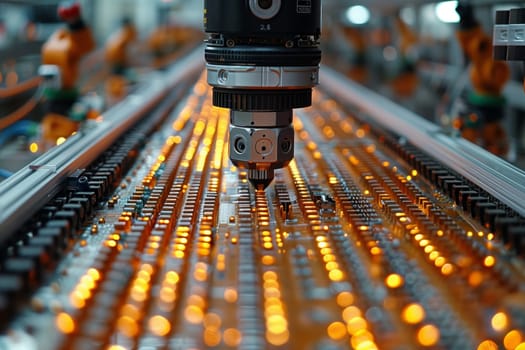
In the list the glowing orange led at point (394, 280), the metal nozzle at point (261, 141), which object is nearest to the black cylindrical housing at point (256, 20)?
the metal nozzle at point (261, 141)

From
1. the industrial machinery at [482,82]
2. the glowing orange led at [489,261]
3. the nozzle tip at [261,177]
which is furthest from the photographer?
the industrial machinery at [482,82]

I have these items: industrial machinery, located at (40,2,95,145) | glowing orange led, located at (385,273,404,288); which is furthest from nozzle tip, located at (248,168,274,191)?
industrial machinery, located at (40,2,95,145)

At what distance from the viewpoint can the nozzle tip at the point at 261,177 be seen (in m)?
1.45

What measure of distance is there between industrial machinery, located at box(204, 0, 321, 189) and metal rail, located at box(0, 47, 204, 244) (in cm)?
38

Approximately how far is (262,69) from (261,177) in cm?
25

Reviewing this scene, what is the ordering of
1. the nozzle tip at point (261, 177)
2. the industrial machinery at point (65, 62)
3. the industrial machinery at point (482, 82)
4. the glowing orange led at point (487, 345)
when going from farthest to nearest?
the industrial machinery at point (65, 62)
the industrial machinery at point (482, 82)
the nozzle tip at point (261, 177)
the glowing orange led at point (487, 345)

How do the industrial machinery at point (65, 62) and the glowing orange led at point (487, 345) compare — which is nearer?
the glowing orange led at point (487, 345)

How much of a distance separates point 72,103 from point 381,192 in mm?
2438

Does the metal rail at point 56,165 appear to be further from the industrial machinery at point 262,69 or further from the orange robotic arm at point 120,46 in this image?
the orange robotic arm at point 120,46

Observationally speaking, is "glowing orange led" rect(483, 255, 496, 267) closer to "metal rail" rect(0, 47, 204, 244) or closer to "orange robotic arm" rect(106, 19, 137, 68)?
"metal rail" rect(0, 47, 204, 244)

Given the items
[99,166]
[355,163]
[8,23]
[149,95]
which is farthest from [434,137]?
[8,23]

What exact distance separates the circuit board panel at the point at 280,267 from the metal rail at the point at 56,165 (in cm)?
6

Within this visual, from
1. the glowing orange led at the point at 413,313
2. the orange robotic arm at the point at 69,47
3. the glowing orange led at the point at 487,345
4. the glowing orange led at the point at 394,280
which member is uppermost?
the orange robotic arm at the point at 69,47

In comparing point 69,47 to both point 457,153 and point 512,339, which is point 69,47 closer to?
point 457,153
